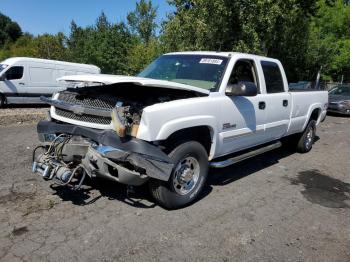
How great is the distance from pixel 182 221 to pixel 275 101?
3.08 meters

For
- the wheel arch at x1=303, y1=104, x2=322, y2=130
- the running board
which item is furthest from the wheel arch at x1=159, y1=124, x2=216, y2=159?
the wheel arch at x1=303, y1=104, x2=322, y2=130

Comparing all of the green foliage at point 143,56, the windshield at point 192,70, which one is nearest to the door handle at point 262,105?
the windshield at point 192,70

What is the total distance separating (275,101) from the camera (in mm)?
6578

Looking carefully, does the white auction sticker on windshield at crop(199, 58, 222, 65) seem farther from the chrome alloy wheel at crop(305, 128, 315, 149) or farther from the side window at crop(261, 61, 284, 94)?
the chrome alloy wheel at crop(305, 128, 315, 149)

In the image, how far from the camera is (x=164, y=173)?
4.30 meters

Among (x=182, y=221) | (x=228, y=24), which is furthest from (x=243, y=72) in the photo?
(x=228, y=24)

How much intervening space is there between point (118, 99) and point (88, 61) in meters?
27.7

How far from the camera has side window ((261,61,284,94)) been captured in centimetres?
656

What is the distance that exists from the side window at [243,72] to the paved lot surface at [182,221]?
1.59m

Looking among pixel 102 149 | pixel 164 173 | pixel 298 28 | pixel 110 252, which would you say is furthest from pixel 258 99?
pixel 298 28

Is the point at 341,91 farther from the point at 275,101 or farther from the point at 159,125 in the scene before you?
the point at 159,125

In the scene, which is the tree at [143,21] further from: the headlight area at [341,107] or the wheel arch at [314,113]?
the wheel arch at [314,113]

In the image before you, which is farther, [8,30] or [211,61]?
[8,30]

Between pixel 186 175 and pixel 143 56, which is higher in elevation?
pixel 143 56
